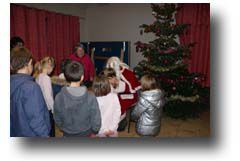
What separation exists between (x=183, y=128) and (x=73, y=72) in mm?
995

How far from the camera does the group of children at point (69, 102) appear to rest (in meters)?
→ 1.86

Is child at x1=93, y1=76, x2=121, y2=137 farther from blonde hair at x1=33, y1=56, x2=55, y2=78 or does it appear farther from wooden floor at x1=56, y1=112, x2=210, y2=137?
blonde hair at x1=33, y1=56, x2=55, y2=78

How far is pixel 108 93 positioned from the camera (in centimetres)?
204

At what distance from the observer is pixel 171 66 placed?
229 cm

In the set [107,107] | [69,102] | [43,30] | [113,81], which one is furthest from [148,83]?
[43,30]

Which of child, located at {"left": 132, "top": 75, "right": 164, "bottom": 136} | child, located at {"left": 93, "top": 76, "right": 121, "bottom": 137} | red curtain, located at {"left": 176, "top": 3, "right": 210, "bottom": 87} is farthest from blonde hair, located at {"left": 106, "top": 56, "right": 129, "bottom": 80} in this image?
red curtain, located at {"left": 176, "top": 3, "right": 210, "bottom": 87}

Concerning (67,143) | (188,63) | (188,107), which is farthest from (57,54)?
(188,107)

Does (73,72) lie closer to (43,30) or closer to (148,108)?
(43,30)

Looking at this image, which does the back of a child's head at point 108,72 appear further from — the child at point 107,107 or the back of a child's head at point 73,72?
the back of a child's head at point 73,72

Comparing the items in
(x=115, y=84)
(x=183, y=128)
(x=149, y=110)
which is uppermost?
(x=115, y=84)

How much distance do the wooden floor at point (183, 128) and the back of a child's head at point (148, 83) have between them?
28cm

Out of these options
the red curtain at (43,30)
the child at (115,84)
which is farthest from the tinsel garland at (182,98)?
the red curtain at (43,30)

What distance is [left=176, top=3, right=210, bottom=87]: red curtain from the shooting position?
2.05 m
